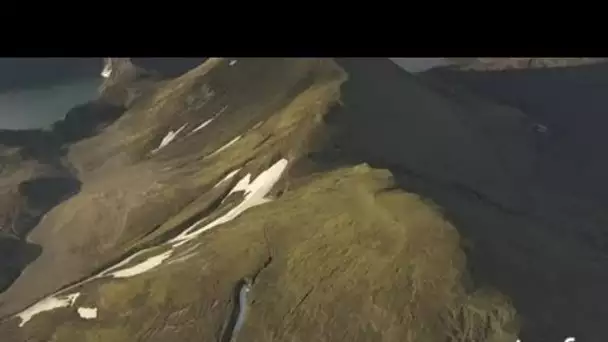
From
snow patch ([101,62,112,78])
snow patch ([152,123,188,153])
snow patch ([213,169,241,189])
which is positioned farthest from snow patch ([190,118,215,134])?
snow patch ([101,62,112,78])

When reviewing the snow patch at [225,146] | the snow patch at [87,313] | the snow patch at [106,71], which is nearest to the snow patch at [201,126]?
the snow patch at [225,146]

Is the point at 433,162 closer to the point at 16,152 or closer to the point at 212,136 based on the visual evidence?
the point at 212,136

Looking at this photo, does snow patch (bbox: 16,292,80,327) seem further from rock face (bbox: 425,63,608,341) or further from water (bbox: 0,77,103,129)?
water (bbox: 0,77,103,129)

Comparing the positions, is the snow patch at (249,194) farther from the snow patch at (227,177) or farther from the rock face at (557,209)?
the rock face at (557,209)

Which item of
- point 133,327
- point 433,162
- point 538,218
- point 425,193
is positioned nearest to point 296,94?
point 433,162

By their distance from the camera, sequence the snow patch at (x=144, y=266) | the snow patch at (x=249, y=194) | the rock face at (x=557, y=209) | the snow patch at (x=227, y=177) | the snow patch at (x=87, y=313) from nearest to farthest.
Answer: the rock face at (x=557, y=209)
the snow patch at (x=87, y=313)
the snow patch at (x=144, y=266)
the snow patch at (x=249, y=194)
the snow patch at (x=227, y=177)
